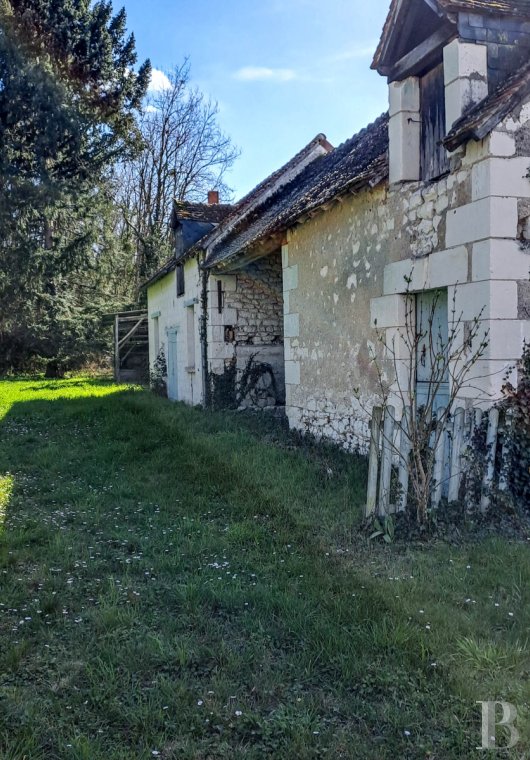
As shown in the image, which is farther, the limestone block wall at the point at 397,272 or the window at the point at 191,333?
the window at the point at 191,333

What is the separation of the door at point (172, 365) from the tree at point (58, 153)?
24.4ft

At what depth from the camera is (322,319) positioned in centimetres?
834

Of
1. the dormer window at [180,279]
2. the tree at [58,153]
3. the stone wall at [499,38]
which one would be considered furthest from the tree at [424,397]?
the tree at [58,153]

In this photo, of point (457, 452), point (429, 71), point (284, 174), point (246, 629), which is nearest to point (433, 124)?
point (429, 71)

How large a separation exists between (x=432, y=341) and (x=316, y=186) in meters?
4.33

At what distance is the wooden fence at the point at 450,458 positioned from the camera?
4.85 meters

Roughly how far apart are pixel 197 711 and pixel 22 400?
45.1ft

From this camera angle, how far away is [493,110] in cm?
481

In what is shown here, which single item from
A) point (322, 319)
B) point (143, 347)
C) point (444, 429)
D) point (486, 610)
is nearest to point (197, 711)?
point (486, 610)

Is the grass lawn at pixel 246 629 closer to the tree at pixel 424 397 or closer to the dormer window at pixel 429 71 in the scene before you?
the tree at pixel 424 397

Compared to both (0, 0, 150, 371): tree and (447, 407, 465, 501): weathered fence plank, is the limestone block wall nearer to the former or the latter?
(447, 407, 465, 501): weathered fence plank

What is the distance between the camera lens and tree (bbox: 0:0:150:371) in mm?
18297

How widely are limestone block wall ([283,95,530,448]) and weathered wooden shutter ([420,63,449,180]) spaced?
18 cm

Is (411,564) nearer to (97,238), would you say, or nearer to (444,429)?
(444,429)
